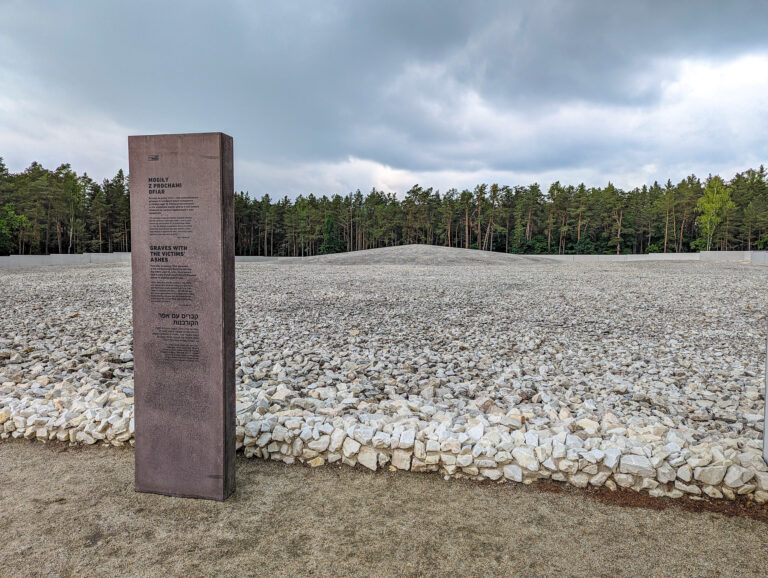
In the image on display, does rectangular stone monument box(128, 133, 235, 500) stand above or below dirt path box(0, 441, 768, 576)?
above

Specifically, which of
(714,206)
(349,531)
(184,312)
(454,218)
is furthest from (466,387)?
(454,218)

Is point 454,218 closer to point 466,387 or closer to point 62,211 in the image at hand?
point 62,211

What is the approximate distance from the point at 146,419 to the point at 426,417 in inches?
94.4

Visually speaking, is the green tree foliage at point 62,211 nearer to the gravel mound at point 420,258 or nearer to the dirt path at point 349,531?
the gravel mound at point 420,258

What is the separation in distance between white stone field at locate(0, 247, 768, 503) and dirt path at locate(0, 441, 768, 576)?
0.33 meters

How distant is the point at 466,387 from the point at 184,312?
132 inches

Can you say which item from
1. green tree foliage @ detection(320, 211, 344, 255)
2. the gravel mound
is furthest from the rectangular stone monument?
green tree foliage @ detection(320, 211, 344, 255)

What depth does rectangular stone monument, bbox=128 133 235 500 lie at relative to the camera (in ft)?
9.47

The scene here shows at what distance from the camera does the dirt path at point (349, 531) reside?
96.4 inches

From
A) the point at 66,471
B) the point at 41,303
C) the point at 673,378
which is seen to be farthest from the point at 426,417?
the point at 41,303

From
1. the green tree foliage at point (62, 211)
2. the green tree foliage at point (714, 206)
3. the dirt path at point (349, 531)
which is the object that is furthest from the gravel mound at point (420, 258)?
the green tree foliage at point (62, 211)

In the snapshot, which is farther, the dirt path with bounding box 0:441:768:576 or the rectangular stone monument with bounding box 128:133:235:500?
the rectangular stone monument with bounding box 128:133:235:500

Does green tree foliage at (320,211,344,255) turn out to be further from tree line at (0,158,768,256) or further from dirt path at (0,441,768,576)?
dirt path at (0,441,768,576)

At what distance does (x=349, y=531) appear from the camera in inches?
108
